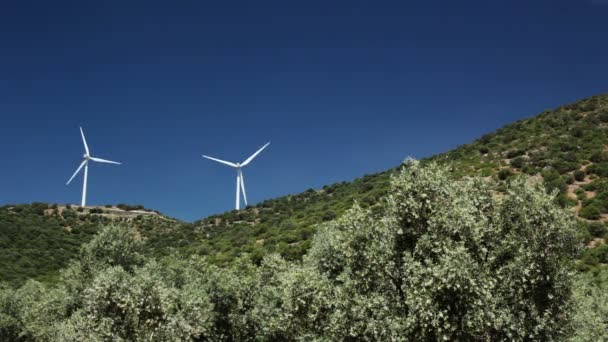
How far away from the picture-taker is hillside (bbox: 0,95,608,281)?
198 ft

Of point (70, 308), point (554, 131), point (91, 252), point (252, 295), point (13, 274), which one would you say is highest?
point (554, 131)

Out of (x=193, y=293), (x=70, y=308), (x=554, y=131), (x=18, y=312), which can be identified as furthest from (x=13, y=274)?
(x=554, y=131)

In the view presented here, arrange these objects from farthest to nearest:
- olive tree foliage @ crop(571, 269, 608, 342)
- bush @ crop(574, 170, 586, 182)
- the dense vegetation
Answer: bush @ crop(574, 170, 586, 182), olive tree foliage @ crop(571, 269, 608, 342), the dense vegetation

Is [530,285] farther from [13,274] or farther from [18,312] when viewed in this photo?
[13,274]

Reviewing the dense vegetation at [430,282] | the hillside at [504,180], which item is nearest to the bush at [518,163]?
the hillside at [504,180]

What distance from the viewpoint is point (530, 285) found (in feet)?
67.5

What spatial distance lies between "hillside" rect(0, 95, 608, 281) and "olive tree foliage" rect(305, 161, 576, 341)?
2995cm

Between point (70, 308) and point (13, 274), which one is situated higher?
point (13, 274)

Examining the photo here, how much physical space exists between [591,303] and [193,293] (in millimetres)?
22755

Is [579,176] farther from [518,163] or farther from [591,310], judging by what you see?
[591,310]

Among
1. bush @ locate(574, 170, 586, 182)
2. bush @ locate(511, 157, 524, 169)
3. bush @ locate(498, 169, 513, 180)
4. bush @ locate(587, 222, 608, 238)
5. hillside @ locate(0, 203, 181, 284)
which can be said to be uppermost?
hillside @ locate(0, 203, 181, 284)

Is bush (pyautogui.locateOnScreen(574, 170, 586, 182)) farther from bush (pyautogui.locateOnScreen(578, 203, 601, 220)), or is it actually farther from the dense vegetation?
the dense vegetation

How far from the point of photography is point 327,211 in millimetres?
74500

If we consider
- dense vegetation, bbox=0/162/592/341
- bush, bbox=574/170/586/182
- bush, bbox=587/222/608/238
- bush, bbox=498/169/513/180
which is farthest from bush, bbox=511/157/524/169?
dense vegetation, bbox=0/162/592/341
